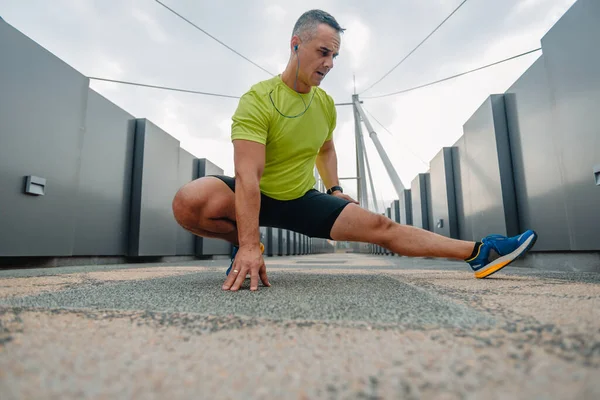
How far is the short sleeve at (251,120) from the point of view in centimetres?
97

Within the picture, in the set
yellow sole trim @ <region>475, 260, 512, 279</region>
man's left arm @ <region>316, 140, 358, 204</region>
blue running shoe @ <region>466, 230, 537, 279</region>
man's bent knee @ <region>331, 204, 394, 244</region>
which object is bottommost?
yellow sole trim @ <region>475, 260, 512, 279</region>

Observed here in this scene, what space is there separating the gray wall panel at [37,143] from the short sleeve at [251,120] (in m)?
1.52

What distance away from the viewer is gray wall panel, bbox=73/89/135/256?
94.9 inches

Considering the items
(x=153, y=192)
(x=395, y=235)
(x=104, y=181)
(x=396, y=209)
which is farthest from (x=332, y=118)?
(x=396, y=209)

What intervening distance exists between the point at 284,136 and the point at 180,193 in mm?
368

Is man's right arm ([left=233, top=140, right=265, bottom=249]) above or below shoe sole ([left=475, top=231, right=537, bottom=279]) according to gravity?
above

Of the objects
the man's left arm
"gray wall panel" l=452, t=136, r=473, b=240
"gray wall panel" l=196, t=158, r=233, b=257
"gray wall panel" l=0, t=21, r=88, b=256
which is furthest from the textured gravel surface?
"gray wall panel" l=196, t=158, r=233, b=257

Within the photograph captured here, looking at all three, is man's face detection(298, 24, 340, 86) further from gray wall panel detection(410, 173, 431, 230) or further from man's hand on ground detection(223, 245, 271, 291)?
gray wall panel detection(410, 173, 431, 230)

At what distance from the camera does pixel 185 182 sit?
3.80 meters

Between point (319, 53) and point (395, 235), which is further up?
point (319, 53)

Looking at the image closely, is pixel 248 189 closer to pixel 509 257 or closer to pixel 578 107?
pixel 509 257

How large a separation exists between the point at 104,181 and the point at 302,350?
2.75 metres

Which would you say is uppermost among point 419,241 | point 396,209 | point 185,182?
point 396,209

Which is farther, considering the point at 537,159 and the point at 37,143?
the point at 37,143
